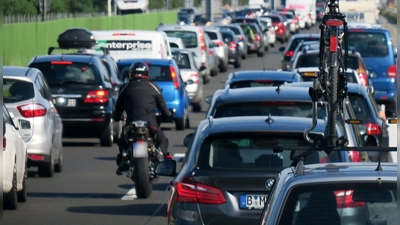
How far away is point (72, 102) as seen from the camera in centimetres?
2077

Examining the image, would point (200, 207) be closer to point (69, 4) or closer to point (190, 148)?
point (190, 148)

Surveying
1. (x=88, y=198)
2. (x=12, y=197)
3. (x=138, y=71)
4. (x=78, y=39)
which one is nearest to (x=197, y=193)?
(x=12, y=197)

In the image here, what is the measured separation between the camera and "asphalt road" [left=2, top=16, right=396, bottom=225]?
1271 cm

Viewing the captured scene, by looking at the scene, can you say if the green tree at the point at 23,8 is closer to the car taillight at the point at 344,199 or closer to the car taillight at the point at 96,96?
the car taillight at the point at 96,96

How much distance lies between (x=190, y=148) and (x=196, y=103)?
20.3 meters

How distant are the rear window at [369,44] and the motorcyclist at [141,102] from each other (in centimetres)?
1376

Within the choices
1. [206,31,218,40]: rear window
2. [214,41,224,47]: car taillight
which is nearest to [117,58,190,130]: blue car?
[214,41,224,47]: car taillight

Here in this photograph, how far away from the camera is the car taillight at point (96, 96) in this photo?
20703 millimetres

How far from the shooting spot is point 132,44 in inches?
1090

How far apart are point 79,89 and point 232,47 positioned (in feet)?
87.5

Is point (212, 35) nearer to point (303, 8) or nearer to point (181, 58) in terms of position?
point (181, 58)

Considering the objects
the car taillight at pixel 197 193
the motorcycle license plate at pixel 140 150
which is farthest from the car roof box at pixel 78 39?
the car taillight at pixel 197 193

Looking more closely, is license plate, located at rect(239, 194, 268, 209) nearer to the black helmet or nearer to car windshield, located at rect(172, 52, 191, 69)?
the black helmet

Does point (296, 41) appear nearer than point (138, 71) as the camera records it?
No
